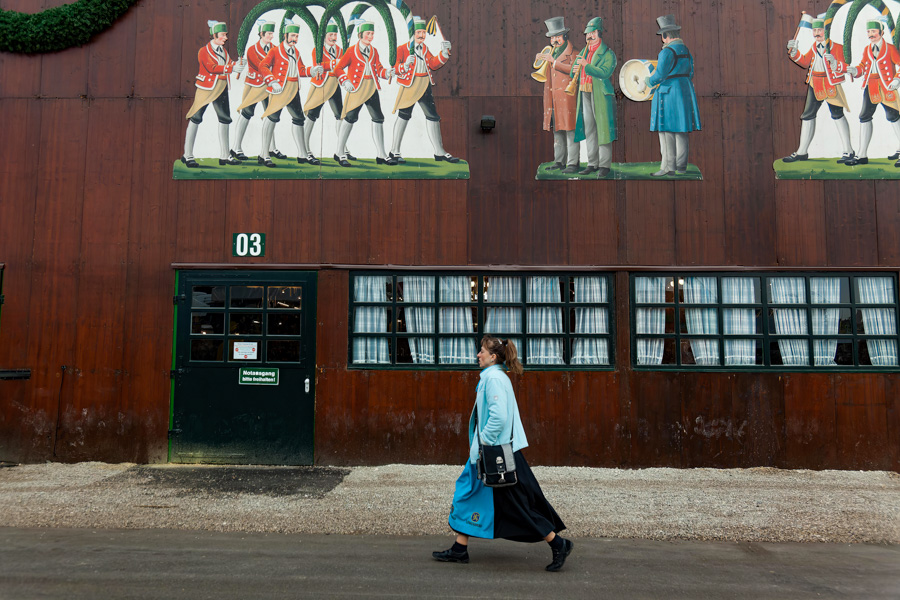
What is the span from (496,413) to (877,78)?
27.0ft

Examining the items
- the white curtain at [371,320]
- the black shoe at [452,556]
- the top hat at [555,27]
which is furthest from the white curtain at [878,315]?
the black shoe at [452,556]

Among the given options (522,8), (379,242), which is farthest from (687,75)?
(379,242)

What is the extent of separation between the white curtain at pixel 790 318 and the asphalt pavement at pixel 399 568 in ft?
11.1

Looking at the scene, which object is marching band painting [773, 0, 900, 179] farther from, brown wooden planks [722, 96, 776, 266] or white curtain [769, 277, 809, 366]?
white curtain [769, 277, 809, 366]

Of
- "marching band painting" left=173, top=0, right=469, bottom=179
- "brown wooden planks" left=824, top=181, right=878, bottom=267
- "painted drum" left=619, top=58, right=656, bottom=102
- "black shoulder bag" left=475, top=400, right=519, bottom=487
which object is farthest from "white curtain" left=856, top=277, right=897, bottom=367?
"black shoulder bag" left=475, top=400, right=519, bottom=487

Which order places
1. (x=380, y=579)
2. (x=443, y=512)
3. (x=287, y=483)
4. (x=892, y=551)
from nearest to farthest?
(x=380, y=579) < (x=892, y=551) < (x=443, y=512) < (x=287, y=483)

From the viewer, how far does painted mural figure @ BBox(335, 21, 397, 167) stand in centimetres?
874

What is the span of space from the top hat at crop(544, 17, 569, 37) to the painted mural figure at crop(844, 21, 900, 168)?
13.8ft

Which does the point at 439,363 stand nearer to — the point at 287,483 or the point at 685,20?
the point at 287,483

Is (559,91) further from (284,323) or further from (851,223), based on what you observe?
(284,323)

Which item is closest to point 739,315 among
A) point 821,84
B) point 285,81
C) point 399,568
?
point 821,84

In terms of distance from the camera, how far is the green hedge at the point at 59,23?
345 inches

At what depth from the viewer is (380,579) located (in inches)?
176

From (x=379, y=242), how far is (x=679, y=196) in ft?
14.2
